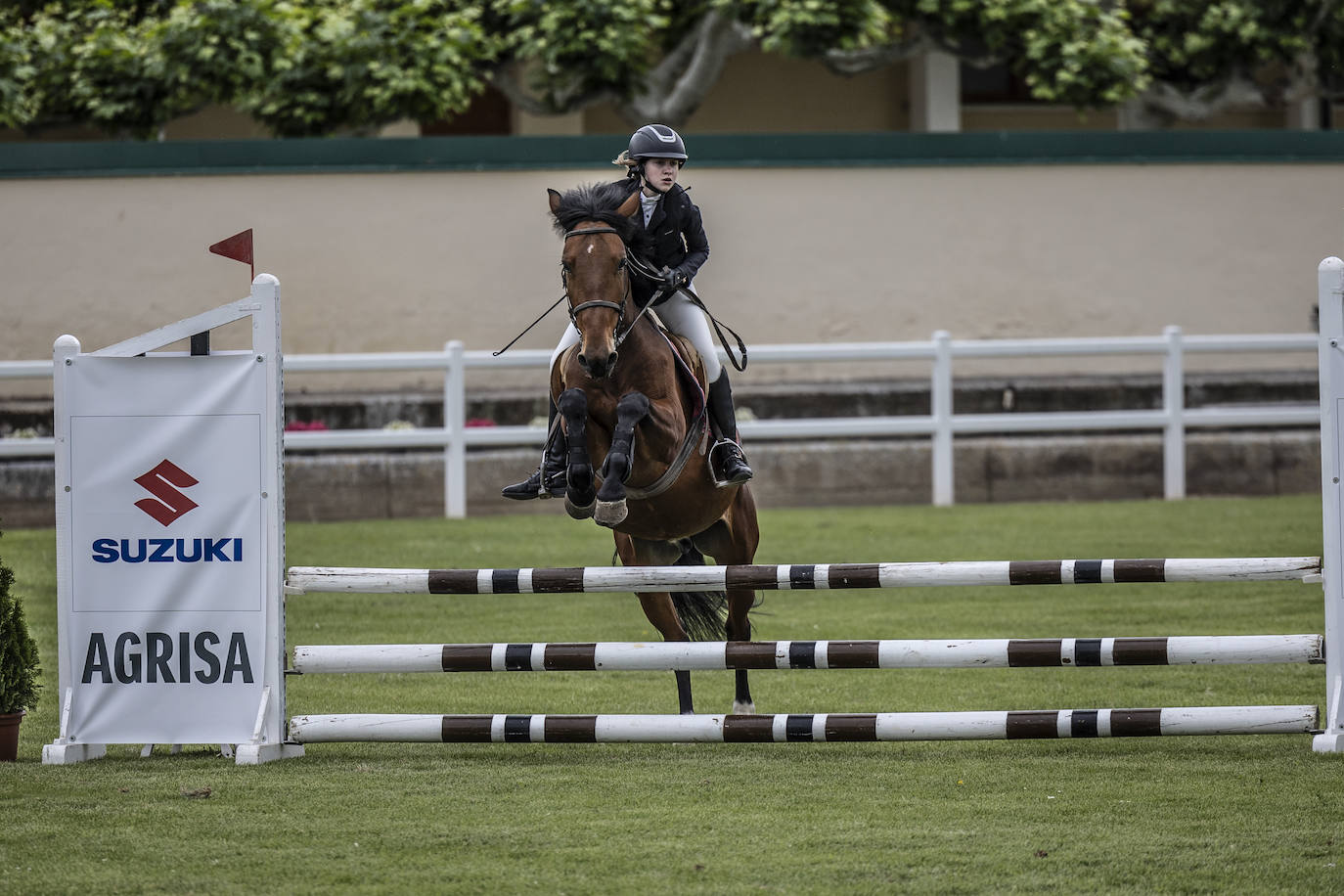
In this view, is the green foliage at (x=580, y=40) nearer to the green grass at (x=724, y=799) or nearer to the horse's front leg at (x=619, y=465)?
the green grass at (x=724, y=799)

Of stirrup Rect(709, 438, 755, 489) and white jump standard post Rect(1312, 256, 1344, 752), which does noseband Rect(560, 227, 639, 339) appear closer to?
stirrup Rect(709, 438, 755, 489)

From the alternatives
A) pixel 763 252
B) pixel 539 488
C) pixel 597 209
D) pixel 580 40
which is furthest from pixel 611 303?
pixel 580 40

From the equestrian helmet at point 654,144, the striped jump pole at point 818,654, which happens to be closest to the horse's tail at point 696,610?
the striped jump pole at point 818,654

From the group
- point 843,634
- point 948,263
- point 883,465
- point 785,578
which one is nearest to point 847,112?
point 948,263

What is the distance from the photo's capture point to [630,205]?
22.0 ft

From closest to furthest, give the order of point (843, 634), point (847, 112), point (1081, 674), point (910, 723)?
point (910, 723), point (1081, 674), point (843, 634), point (847, 112)

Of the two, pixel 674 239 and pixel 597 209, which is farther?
pixel 674 239

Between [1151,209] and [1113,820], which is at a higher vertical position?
[1151,209]

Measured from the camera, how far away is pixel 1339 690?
20.0 feet

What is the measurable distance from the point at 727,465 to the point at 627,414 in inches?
27.1

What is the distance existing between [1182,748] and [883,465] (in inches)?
385

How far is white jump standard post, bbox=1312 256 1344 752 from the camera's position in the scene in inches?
240

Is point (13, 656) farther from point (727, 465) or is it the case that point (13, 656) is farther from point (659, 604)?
point (727, 465)

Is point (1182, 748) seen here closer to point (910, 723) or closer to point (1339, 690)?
point (1339, 690)
